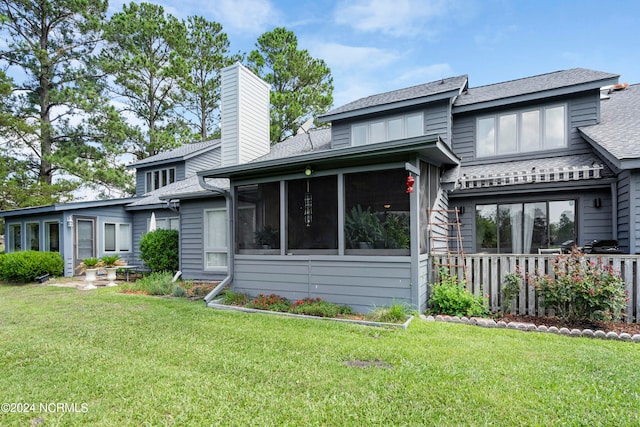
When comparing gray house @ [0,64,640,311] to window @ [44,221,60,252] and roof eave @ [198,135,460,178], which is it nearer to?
roof eave @ [198,135,460,178]

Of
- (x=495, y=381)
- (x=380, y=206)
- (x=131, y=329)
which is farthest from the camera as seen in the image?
(x=380, y=206)

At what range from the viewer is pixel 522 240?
7910 millimetres

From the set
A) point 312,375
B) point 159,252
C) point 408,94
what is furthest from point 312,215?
point 159,252

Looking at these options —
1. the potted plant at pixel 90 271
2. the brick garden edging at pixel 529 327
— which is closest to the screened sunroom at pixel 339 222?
the brick garden edging at pixel 529 327

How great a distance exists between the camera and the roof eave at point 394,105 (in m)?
8.48

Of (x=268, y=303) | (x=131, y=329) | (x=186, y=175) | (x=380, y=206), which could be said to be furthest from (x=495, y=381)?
(x=186, y=175)

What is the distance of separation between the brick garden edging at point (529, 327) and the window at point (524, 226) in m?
3.51

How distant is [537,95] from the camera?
316 inches

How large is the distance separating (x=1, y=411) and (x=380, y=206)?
16.8 feet

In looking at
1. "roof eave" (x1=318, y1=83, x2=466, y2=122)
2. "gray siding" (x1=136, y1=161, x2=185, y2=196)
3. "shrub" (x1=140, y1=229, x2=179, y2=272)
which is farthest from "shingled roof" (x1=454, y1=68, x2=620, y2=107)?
"gray siding" (x1=136, y1=161, x2=185, y2=196)

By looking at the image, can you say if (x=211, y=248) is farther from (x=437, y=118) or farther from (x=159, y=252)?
(x=437, y=118)

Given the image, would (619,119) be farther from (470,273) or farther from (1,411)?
(1,411)

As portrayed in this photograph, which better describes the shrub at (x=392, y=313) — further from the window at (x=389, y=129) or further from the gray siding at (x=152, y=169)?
the gray siding at (x=152, y=169)

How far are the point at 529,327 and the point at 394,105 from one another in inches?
→ 252
